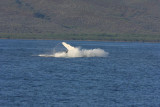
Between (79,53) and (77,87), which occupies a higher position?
(77,87)

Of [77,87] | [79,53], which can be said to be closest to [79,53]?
[79,53]

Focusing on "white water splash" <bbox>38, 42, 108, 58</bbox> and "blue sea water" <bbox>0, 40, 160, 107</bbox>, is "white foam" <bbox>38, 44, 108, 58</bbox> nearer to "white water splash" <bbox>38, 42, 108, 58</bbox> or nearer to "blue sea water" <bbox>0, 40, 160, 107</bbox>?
"white water splash" <bbox>38, 42, 108, 58</bbox>

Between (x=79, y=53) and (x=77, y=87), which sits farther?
(x=79, y=53)

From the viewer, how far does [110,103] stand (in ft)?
122

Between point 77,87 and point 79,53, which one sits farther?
point 79,53

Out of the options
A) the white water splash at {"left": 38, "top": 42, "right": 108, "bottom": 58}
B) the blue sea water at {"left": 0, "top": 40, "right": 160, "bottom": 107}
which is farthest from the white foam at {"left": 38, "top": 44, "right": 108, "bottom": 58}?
the blue sea water at {"left": 0, "top": 40, "right": 160, "bottom": 107}

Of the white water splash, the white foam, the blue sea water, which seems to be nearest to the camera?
the blue sea water

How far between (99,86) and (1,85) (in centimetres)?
995

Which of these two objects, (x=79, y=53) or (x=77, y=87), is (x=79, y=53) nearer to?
(x=79, y=53)

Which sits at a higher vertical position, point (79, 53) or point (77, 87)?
point (77, 87)

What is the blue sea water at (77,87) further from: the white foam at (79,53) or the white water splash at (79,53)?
the white foam at (79,53)

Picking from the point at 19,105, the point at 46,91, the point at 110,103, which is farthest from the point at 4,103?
the point at 110,103

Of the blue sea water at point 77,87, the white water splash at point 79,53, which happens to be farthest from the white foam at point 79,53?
the blue sea water at point 77,87

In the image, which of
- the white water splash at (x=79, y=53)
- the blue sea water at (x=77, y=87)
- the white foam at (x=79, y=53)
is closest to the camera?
the blue sea water at (x=77, y=87)
